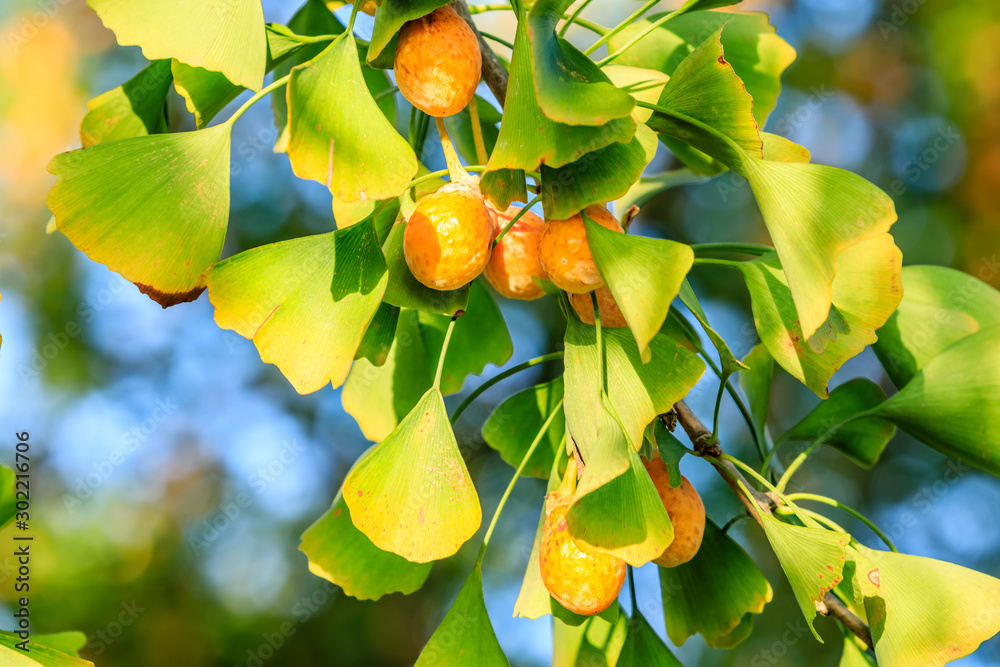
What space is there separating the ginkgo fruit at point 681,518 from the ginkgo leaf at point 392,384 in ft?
0.95

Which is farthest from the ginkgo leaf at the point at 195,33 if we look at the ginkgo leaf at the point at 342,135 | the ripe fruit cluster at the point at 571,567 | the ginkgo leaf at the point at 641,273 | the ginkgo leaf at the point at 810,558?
the ginkgo leaf at the point at 810,558

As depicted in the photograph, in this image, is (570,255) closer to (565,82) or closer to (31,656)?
(565,82)

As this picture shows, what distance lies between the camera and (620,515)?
449mm

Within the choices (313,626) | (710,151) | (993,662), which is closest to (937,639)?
(710,151)

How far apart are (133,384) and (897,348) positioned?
2.66 meters

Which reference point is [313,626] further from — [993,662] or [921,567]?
[921,567]

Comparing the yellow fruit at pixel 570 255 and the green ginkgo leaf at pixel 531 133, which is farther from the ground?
the green ginkgo leaf at pixel 531 133

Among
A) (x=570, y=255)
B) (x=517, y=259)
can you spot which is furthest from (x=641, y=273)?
(x=517, y=259)

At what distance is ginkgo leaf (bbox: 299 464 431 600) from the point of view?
667 mm

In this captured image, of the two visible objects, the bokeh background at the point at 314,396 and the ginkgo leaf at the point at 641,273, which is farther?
the bokeh background at the point at 314,396

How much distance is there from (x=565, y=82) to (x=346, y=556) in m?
0.49

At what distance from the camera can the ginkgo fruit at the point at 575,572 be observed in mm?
507

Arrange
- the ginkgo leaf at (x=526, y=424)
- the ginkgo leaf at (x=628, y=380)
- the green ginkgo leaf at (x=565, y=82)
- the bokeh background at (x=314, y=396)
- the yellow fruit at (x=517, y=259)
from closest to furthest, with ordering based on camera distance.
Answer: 1. the green ginkgo leaf at (x=565, y=82)
2. the ginkgo leaf at (x=628, y=380)
3. the yellow fruit at (x=517, y=259)
4. the ginkgo leaf at (x=526, y=424)
5. the bokeh background at (x=314, y=396)

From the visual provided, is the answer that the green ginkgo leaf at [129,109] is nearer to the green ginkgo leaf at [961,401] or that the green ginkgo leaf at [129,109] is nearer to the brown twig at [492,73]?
the brown twig at [492,73]
